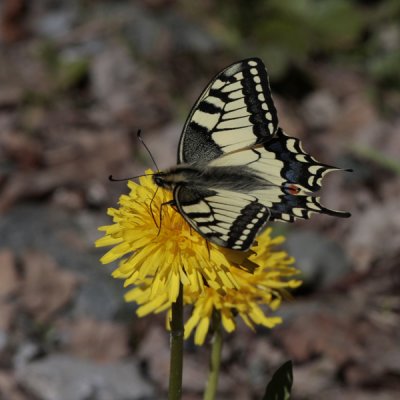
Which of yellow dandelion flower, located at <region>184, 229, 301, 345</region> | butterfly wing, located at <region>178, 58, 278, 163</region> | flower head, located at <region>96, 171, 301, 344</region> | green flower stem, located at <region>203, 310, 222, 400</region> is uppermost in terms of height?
butterfly wing, located at <region>178, 58, 278, 163</region>

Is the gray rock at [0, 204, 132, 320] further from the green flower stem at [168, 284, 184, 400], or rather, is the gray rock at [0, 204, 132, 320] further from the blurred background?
the green flower stem at [168, 284, 184, 400]

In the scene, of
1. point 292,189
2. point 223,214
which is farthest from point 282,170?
point 223,214

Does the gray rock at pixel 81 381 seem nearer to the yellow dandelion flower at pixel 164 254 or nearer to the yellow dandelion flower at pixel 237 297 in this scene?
the yellow dandelion flower at pixel 237 297

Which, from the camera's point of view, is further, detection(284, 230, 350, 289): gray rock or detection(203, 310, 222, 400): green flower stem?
detection(284, 230, 350, 289): gray rock

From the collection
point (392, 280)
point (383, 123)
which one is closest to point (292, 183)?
point (392, 280)

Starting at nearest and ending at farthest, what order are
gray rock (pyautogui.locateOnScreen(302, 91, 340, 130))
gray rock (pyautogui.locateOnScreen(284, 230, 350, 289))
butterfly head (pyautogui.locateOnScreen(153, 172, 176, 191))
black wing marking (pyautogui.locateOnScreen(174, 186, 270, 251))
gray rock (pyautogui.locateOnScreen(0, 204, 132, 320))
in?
1. black wing marking (pyautogui.locateOnScreen(174, 186, 270, 251))
2. butterfly head (pyautogui.locateOnScreen(153, 172, 176, 191))
3. gray rock (pyautogui.locateOnScreen(0, 204, 132, 320))
4. gray rock (pyautogui.locateOnScreen(284, 230, 350, 289))
5. gray rock (pyautogui.locateOnScreen(302, 91, 340, 130))

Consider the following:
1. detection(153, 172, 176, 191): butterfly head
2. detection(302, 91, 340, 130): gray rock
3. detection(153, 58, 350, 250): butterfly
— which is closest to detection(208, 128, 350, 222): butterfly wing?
detection(153, 58, 350, 250): butterfly

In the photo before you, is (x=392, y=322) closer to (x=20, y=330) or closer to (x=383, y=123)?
(x=20, y=330)
